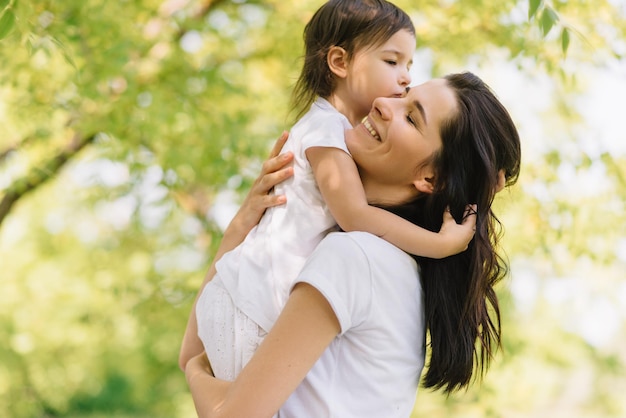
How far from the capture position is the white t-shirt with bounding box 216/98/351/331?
6.28 ft

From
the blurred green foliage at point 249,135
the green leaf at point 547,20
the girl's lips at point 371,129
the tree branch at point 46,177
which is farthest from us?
the tree branch at point 46,177

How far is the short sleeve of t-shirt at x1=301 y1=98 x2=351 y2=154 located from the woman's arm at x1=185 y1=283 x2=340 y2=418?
45 centimetres

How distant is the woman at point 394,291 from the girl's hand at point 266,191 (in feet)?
0.61

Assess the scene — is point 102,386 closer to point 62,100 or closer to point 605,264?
point 62,100

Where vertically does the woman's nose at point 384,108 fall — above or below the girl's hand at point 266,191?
above

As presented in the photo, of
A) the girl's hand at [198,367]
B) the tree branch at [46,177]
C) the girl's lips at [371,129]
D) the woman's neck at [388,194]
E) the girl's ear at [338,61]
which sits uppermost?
the girl's lips at [371,129]

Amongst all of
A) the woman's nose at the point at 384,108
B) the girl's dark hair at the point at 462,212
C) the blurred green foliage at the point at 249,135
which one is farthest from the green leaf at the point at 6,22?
the blurred green foliage at the point at 249,135

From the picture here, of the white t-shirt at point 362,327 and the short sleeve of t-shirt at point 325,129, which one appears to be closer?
the white t-shirt at point 362,327

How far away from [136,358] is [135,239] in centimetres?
402

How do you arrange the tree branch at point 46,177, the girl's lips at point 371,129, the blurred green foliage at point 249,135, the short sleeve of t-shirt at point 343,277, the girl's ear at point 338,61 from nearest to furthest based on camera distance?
the short sleeve of t-shirt at point 343,277 → the girl's lips at point 371,129 → the girl's ear at point 338,61 → the blurred green foliage at point 249,135 → the tree branch at point 46,177

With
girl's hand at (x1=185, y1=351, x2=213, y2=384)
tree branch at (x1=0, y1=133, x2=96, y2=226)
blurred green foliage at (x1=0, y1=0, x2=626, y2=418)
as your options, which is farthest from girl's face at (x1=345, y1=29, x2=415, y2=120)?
tree branch at (x1=0, y1=133, x2=96, y2=226)

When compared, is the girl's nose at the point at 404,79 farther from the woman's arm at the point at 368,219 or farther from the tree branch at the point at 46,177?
the tree branch at the point at 46,177

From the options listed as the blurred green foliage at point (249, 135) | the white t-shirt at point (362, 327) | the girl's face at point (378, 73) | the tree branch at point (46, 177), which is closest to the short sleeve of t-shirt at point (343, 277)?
the white t-shirt at point (362, 327)

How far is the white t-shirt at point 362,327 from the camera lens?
1720 millimetres
